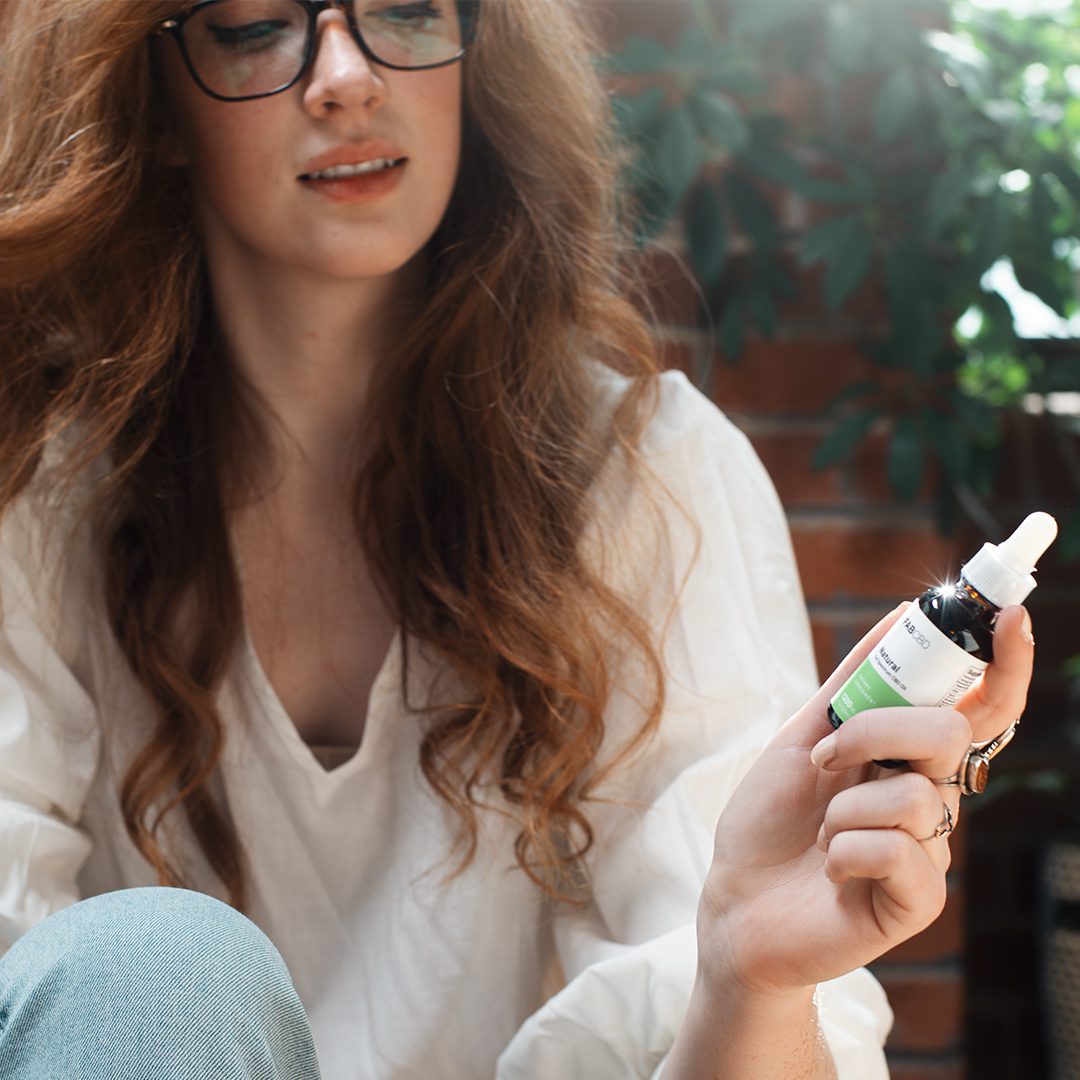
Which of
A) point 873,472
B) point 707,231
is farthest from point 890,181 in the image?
point 873,472

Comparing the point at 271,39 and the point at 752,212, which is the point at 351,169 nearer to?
the point at 271,39

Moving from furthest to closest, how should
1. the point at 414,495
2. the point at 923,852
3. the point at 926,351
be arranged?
1. the point at 926,351
2. the point at 414,495
3. the point at 923,852

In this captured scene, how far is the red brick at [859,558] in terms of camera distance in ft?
4.83

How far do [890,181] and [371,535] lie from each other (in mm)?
670

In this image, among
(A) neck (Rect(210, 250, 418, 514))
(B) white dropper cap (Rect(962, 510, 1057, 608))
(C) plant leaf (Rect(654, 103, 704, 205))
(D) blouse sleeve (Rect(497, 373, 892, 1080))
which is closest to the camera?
(B) white dropper cap (Rect(962, 510, 1057, 608))

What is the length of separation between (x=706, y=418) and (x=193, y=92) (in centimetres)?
46

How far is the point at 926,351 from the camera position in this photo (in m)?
1.36

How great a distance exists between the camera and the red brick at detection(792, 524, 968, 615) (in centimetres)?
147

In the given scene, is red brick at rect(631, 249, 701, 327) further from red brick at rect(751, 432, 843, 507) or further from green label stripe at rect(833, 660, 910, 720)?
green label stripe at rect(833, 660, 910, 720)

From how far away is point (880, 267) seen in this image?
1449mm

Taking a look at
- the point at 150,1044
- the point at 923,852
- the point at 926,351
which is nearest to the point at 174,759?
the point at 150,1044

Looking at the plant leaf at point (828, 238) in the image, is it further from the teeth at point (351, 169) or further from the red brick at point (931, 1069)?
the red brick at point (931, 1069)

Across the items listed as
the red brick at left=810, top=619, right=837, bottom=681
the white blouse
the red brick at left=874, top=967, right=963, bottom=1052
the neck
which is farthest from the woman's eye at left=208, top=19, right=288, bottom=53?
the red brick at left=874, top=967, right=963, bottom=1052

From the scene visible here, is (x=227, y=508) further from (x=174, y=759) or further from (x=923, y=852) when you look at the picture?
(x=923, y=852)
